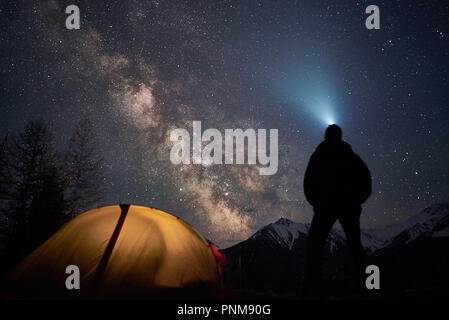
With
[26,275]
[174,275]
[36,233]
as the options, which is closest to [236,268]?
[174,275]

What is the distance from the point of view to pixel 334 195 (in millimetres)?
4004

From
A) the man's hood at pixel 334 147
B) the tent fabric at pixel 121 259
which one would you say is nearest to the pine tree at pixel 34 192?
the tent fabric at pixel 121 259

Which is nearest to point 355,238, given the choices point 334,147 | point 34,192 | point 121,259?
point 334,147

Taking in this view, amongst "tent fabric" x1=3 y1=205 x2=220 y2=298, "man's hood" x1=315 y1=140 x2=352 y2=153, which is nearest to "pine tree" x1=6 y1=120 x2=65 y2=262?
"tent fabric" x1=3 y1=205 x2=220 y2=298

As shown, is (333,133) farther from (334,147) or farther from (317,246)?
(317,246)

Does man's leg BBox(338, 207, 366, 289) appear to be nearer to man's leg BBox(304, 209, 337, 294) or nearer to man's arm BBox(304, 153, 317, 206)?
man's leg BBox(304, 209, 337, 294)

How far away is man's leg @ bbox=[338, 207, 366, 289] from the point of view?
3.81 meters

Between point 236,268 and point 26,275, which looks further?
point 236,268

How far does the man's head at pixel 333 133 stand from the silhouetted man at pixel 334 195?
0.06 meters

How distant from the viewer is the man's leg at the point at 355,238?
3.81 metres
